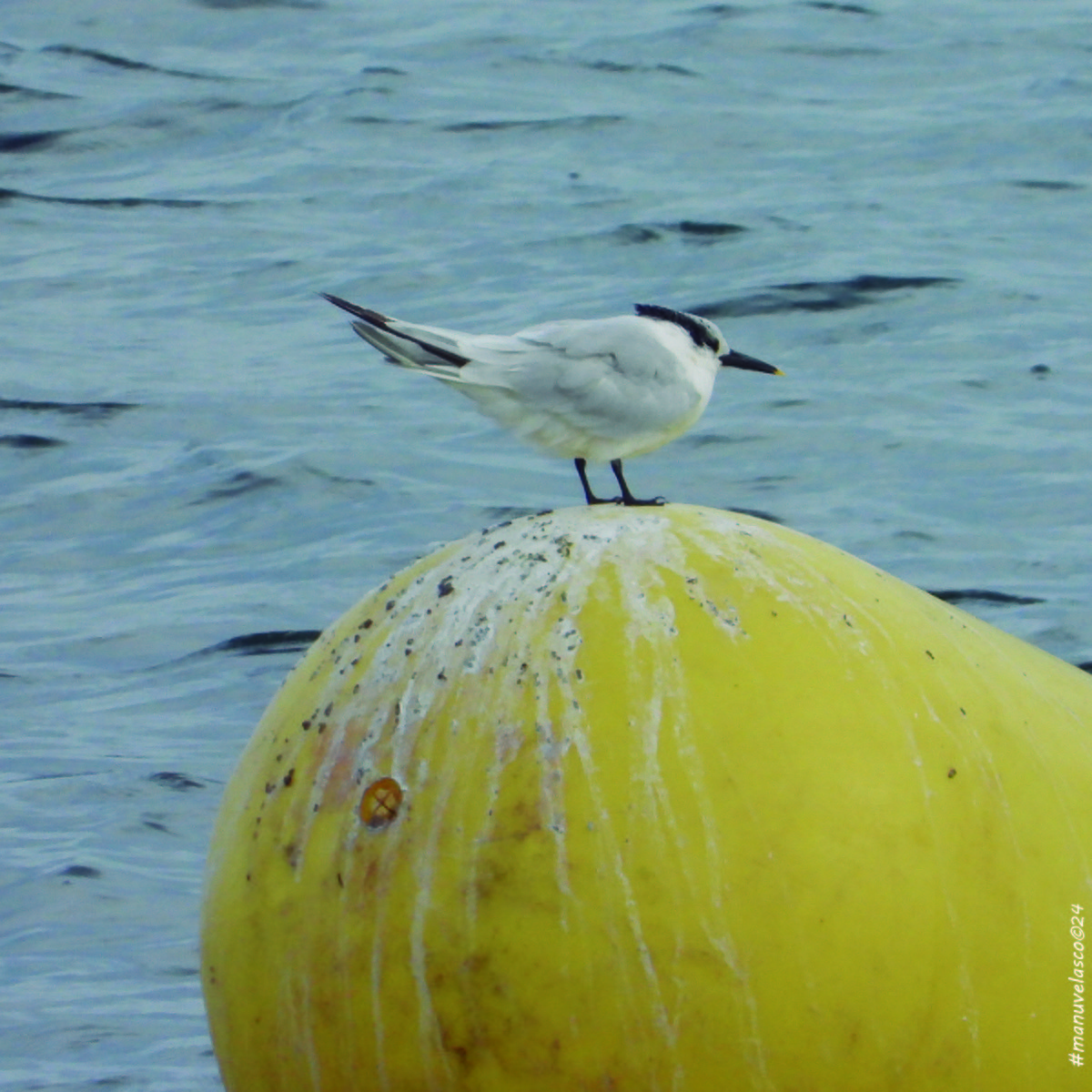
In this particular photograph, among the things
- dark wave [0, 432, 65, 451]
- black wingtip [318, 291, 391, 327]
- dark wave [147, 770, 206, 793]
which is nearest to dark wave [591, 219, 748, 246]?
dark wave [0, 432, 65, 451]

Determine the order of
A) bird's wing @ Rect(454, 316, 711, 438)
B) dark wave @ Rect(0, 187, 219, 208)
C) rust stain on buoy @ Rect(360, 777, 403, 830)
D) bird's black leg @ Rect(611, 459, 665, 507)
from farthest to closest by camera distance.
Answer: dark wave @ Rect(0, 187, 219, 208), bird's wing @ Rect(454, 316, 711, 438), bird's black leg @ Rect(611, 459, 665, 507), rust stain on buoy @ Rect(360, 777, 403, 830)

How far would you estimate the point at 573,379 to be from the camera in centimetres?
472

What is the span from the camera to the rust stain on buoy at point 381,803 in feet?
11.4

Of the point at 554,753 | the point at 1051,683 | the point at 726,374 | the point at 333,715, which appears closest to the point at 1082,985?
the point at 1051,683

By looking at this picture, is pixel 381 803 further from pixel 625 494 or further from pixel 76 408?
pixel 76 408

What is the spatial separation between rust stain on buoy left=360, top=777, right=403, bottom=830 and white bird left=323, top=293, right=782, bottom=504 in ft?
4.23

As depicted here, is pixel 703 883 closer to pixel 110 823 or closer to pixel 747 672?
pixel 747 672

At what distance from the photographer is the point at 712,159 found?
14.7 metres

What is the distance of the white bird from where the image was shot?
4668 mm

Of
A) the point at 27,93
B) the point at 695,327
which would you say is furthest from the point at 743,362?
the point at 27,93

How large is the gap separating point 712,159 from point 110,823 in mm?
9290

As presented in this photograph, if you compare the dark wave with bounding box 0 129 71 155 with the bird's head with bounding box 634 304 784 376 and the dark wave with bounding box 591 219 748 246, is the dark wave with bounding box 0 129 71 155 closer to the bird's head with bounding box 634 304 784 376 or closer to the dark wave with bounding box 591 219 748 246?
the dark wave with bounding box 591 219 748 246

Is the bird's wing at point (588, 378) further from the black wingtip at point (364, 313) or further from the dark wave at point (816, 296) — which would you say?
the dark wave at point (816, 296)

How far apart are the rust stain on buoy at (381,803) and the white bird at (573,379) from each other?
4.23ft
